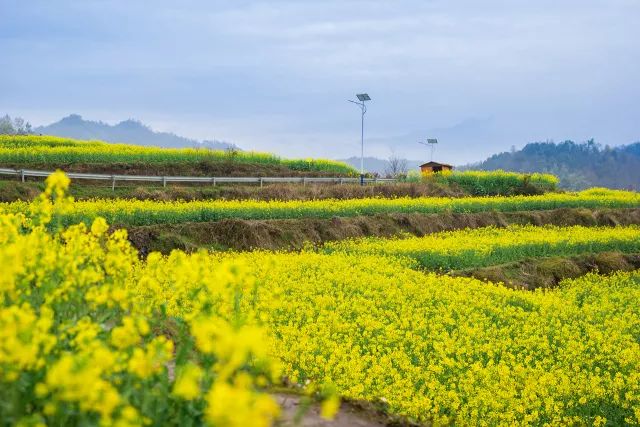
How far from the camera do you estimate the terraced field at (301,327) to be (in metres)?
3.56

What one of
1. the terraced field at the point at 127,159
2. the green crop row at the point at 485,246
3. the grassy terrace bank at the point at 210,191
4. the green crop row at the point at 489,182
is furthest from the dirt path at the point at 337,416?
the green crop row at the point at 489,182

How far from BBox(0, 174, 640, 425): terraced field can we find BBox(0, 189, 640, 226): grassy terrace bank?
112mm

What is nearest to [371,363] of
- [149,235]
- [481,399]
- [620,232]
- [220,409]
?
[481,399]

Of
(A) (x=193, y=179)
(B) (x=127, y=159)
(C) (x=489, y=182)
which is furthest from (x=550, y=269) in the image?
(C) (x=489, y=182)

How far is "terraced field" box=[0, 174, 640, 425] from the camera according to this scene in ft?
11.7

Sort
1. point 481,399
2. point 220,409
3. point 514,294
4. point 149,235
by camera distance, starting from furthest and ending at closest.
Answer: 1. point 149,235
2. point 514,294
3. point 481,399
4. point 220,409

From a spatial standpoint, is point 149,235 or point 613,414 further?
point 149,235

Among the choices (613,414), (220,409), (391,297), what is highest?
(220,409)

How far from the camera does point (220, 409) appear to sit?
2.43 metres

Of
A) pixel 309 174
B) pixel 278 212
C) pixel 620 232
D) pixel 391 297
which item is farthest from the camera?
pixel 309 174

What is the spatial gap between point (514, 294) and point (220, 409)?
17251 mm

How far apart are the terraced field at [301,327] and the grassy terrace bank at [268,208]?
0.11 m

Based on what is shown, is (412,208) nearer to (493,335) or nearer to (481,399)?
(493,335)

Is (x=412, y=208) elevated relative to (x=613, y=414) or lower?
elevated
